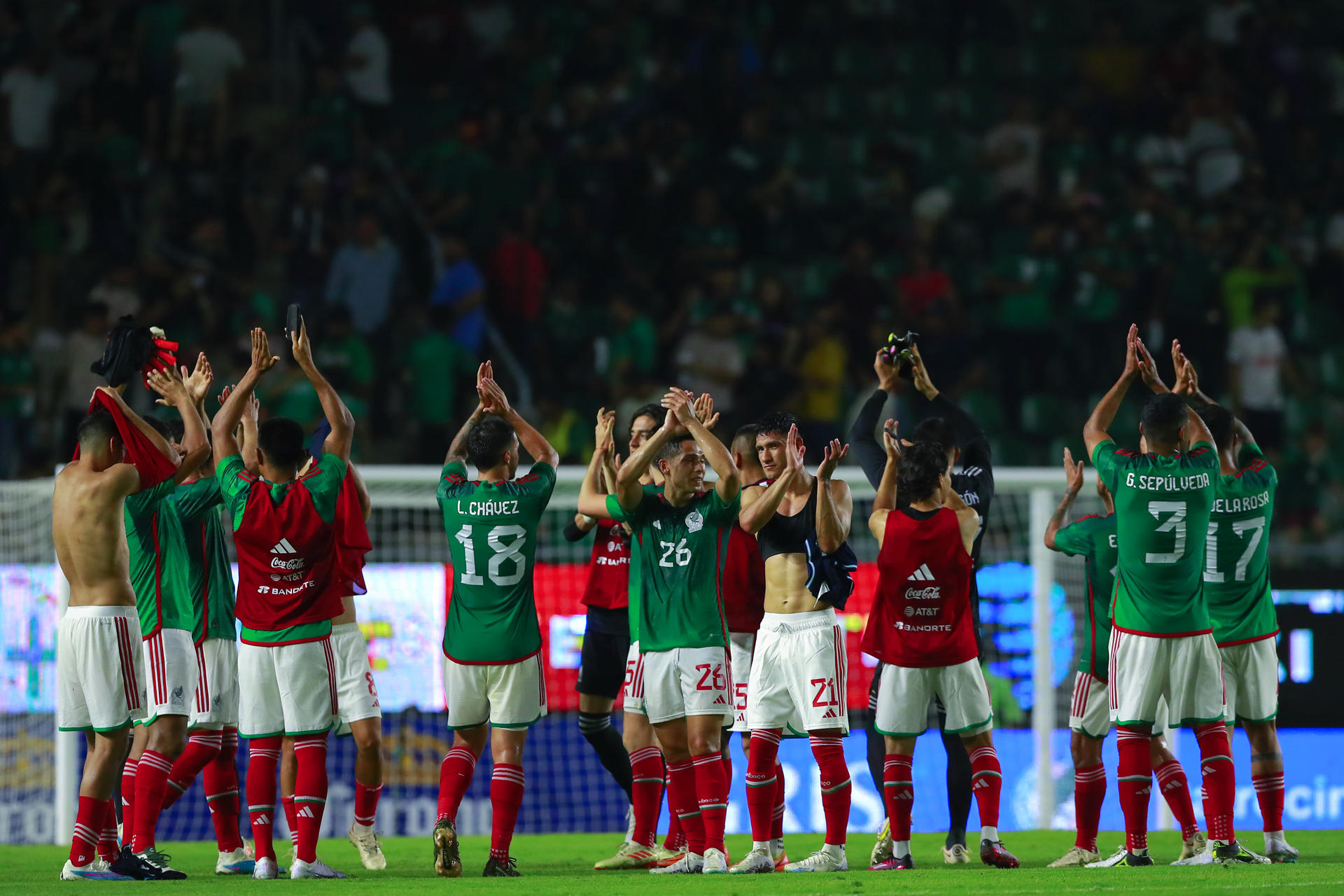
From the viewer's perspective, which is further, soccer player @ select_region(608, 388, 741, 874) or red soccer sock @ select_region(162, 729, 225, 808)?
red soccer sock @ select_region(162, 729, 225, 808)

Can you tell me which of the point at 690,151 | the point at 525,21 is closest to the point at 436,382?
the point at 690,151

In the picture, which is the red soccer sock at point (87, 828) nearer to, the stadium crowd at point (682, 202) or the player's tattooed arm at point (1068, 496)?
the player's tattooed arm at point (1068, 496)

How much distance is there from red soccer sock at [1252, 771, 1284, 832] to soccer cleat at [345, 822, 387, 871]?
4605 millimetres

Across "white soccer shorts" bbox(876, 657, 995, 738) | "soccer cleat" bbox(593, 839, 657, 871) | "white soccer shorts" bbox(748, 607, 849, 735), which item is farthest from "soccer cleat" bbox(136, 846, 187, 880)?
"white soccer shorts" bbox(876, 657, 995, 738)

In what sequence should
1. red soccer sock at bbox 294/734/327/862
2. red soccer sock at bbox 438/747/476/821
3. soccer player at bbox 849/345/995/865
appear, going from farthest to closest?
soccer player at bbox 849/345/995/865
red soccer sock at bbox 438/747/476/821
red soccer sock at bbox 294/734/327/862

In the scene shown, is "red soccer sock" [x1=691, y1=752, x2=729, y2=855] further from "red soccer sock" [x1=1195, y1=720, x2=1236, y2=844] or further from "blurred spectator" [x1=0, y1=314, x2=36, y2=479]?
"blurred spectator" [x1=0, y1=314, x2=36, y2=479]

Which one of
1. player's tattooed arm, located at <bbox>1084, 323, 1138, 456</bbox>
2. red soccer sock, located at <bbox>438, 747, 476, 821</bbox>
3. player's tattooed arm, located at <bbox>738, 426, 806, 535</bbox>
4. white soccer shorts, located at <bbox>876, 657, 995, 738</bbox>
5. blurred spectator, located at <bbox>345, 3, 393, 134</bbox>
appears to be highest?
blurred spectator, located at <bbox>345, 3, 393, 134</bbox>

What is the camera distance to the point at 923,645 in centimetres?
801

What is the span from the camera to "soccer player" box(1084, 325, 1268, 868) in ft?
25.6

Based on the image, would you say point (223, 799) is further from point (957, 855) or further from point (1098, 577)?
point (1098, 577)

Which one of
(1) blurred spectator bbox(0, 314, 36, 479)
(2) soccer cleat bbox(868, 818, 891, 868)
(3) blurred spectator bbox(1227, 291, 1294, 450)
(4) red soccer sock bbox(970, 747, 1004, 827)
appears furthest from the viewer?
Answer: (3) blurred spectator bbox(1227, 291, 1294, 450)

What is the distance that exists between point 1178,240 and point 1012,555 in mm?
6755

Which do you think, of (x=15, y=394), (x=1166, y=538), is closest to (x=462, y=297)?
(x=15, y=394)

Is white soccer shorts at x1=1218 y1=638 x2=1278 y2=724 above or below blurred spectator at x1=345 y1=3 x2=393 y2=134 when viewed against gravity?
below
